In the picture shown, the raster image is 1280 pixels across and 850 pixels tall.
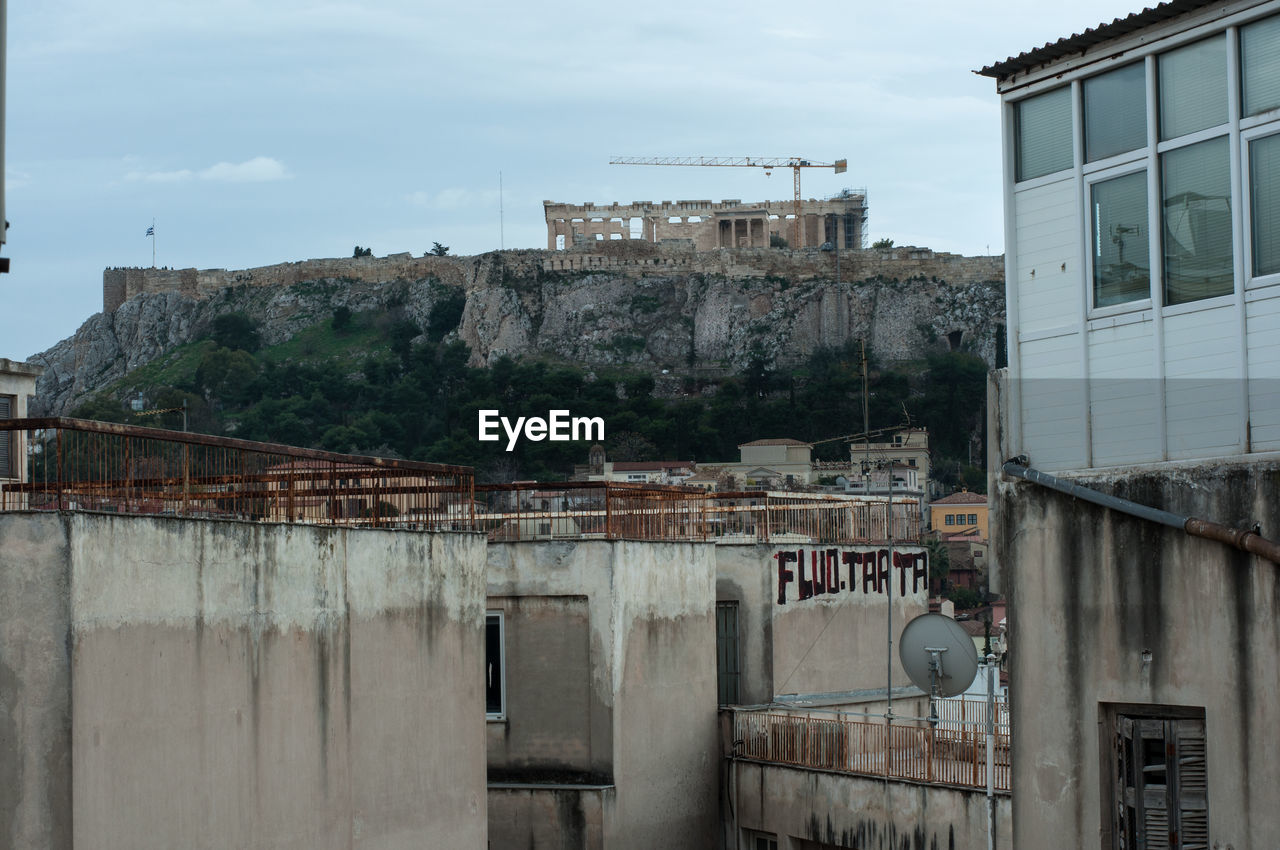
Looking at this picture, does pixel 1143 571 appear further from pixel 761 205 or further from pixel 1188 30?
pixel 761 205

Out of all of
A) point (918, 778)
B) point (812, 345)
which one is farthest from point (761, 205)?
point (918, 778)

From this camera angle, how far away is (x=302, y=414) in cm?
11725

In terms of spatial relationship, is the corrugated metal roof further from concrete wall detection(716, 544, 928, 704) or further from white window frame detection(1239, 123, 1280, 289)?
concrete wall detection(716, 544, 928, 704)

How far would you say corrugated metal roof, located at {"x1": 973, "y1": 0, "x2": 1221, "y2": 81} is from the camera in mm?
10242

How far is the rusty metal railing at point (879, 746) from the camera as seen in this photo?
62.2 feet

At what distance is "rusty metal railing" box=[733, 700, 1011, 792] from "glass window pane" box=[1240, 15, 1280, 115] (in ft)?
32.3

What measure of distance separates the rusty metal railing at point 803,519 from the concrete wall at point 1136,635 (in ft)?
43.9

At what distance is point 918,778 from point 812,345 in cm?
10610

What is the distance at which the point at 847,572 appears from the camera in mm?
26734

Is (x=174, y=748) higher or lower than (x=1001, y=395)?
lower

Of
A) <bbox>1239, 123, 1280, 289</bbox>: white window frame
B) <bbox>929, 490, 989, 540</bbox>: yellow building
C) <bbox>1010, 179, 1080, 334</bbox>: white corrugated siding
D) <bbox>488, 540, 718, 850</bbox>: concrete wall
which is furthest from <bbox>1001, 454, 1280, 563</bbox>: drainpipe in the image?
<bbox>929, 490, 989, 540</bbox>: yellow building

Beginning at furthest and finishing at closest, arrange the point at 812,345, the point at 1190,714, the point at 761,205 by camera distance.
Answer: the point at 761,205, the point at 812,345, the point at 1190,714

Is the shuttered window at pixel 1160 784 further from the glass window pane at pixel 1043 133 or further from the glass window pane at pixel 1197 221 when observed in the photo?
the glass window pane at pixel 1043 133

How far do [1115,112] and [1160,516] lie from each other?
105 inches
